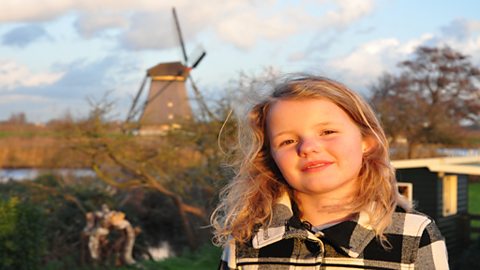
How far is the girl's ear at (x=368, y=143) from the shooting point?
5.63ft

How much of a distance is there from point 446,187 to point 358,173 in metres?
12.8

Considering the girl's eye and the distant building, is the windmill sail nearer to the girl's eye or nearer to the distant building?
the distant building

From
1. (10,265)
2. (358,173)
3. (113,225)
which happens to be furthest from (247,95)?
(113,225)

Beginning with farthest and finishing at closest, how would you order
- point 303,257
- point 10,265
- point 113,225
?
point 113,225
point 10,265
point 303,257

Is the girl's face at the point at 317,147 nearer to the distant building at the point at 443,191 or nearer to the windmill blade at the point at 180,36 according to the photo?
the distant building at the point at 443,191

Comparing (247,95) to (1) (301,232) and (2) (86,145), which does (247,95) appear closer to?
(1) (301,232)

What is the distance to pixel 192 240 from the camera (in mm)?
13102

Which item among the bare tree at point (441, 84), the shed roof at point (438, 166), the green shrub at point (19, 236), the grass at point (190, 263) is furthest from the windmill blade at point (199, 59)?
the green shrub at point (19, 236)

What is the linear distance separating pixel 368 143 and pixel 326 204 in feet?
0.67

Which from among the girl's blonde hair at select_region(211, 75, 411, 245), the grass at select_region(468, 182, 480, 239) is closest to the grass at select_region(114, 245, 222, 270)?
the girl's blonde hair at select_region(211, 75, 411, 245)

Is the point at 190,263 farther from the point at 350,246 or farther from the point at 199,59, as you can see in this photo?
the point at 199,59

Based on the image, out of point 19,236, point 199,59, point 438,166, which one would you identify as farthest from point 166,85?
point 19,236

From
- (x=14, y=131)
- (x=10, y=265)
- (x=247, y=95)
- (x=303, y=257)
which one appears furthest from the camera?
(x=14, y=131)

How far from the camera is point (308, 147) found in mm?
1575
